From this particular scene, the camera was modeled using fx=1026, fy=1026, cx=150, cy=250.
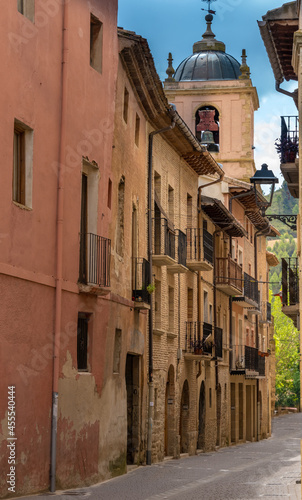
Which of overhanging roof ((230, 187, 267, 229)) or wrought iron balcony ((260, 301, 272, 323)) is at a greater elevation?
overhanging roof ((230, 187, 267, 229))

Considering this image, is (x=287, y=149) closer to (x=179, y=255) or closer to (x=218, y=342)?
(x=179, y=255)

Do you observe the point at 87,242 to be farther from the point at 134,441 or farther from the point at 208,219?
the point at 208,219

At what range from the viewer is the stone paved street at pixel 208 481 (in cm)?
1825

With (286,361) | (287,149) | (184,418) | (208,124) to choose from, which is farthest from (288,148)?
(286,361)

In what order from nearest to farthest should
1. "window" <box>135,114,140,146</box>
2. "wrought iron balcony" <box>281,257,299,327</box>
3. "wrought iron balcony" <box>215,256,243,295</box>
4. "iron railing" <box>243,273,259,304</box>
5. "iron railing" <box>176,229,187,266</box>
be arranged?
"window" <box>135,114,140,146</box> → "wrought iron balcony" <box>281,257,299,327</box> → "iron railing" <box>176,229,187,266</box> → "wrought iron balcony" <box>215,256,243,295</box> → "iron railing" <box>243,273,259,304</box>

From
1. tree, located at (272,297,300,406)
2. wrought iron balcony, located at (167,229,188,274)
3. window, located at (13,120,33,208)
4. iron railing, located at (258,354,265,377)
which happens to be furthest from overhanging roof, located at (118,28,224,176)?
tree, located at (272,297,300,406)

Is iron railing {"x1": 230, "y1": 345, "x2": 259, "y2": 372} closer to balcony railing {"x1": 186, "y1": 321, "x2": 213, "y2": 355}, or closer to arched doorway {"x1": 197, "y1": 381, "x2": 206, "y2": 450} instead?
arched doorway {"x1": 197, "y1": 381, "x2": 206, "y2": 450}

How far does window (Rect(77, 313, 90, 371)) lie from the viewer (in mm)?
20391

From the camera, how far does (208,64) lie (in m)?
50.1

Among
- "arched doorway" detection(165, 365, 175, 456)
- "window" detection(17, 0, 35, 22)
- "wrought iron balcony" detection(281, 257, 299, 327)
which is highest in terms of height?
"window" detection(17, 0, 35, 22)

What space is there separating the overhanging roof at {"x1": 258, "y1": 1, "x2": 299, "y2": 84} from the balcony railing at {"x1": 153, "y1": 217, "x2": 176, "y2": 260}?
5929 mm

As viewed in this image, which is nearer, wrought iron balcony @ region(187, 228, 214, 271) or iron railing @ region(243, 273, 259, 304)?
wrought iron balcony @ region(187, 228, 214, 271)

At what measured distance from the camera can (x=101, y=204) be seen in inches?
841

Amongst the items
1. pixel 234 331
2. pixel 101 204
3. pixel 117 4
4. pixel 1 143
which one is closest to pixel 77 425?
pixel 101 204
